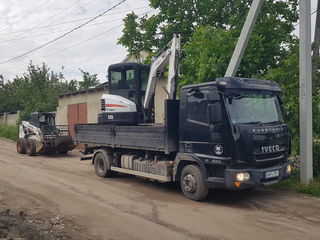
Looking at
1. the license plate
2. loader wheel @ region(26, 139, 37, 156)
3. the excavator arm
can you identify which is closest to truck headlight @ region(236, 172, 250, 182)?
the license plate

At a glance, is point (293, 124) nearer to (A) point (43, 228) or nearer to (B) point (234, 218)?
(B) point (234, 218)

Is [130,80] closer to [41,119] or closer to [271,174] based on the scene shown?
[271,174]

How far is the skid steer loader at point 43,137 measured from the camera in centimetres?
1802

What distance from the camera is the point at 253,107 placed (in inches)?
316

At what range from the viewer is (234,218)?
272 inches

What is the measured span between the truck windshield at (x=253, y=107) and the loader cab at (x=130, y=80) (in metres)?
4.07

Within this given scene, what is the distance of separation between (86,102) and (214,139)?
16.4 metres

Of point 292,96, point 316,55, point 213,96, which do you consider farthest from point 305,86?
point 316,55

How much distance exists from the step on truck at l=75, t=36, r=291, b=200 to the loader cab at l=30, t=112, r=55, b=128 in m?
9.68

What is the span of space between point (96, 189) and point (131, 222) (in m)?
3.25

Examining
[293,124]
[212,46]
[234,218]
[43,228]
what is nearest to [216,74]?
[212,46]

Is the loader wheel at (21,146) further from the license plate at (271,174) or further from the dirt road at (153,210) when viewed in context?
the license plate at (271,174)

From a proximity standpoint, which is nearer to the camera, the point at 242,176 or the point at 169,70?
the point at 242,176

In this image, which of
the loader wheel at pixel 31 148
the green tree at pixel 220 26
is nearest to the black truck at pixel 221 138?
the green tree at pixel 220 26
